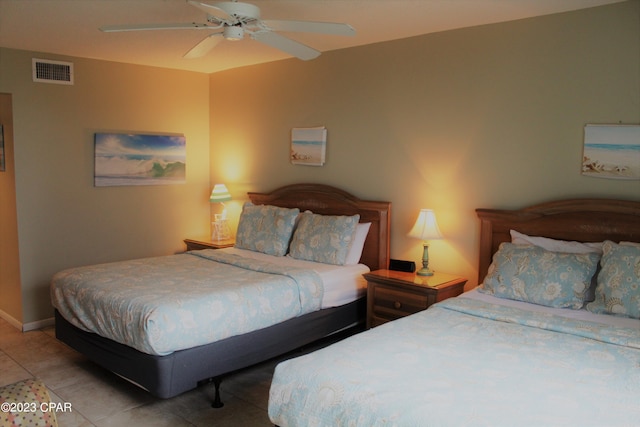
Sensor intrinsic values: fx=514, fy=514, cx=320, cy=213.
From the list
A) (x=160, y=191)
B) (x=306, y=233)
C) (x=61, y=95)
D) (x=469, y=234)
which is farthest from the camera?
(x=160, y=191)

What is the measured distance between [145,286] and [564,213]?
275 cm

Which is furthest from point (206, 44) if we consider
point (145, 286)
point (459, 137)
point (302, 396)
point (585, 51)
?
point (585, 51)

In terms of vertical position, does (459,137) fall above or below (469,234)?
above

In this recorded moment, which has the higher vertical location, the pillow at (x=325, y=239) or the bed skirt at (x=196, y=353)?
the pillow at (x=325, y=239)

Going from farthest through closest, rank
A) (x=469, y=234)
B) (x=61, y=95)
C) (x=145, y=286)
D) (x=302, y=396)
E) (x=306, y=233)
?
(x=61, y=95)
(x=306, y=233)
(x=469, y=234)
(x=145, y=286)
(x=302, y=396)

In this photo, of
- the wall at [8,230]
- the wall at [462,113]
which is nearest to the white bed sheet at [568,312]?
the wall at [462,113]

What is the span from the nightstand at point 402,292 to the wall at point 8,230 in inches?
122

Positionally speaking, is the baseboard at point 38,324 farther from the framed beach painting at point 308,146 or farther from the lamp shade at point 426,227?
the lamp shade at point 426,227

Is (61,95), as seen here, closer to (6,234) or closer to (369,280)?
(6,234)

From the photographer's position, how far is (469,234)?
150 inches

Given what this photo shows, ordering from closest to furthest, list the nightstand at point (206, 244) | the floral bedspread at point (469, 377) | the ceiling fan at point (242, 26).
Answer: the floral bedspread at point (469, 377), the ceiling fan at point (242, 26), the nightstand at point (206, 244)

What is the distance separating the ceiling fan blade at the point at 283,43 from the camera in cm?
293

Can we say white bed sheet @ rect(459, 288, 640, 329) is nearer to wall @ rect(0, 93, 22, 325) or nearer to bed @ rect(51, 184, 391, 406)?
bed @ rect(51, 184, 391, 406)

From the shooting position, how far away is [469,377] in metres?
2.02
